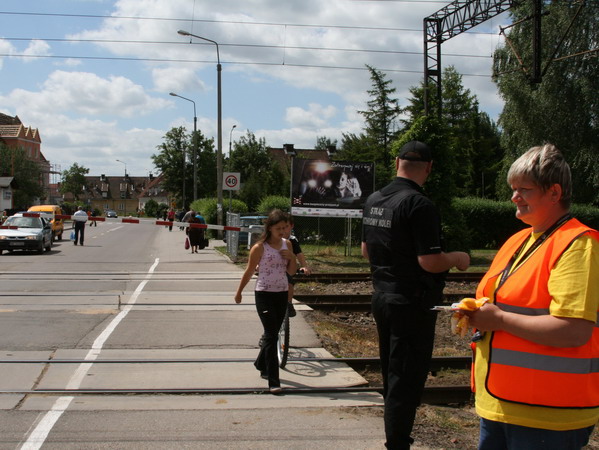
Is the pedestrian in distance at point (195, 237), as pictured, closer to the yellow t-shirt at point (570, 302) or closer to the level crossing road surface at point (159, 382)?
the level crossing road surface at point (159, 382)

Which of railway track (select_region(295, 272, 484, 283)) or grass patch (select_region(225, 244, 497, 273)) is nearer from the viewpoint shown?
railway track (select_region(295, 272, 484, 283))

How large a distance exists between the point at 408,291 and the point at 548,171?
1.36 m

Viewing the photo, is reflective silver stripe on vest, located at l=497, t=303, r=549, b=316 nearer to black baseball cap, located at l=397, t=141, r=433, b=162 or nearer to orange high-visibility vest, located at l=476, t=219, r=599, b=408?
orange high-visibility vest, located at l=476, t=219, r=599, b=408

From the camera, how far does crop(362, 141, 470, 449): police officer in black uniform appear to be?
3666mm

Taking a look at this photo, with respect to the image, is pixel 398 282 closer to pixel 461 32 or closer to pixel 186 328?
pixel 186 328

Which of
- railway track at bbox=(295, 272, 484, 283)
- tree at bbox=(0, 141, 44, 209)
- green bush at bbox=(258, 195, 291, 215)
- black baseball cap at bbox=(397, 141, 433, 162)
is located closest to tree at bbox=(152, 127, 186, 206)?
tree at bbox=(0, 141, 44, 209)

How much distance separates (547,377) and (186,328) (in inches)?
280

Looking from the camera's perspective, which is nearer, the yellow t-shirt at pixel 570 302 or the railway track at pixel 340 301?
the yellow t-shirt at pixel 570 302

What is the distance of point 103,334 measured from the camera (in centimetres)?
843

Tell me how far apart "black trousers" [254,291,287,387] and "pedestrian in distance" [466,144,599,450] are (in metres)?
3.54

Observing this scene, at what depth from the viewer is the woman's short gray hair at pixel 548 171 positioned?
251 cm

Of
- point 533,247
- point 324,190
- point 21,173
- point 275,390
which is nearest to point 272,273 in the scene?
point 275,390

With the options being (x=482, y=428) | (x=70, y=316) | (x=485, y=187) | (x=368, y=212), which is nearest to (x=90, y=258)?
(x=70, y=316)

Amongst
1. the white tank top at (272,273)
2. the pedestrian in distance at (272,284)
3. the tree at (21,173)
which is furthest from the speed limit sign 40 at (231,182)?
the tree at (21,173)
